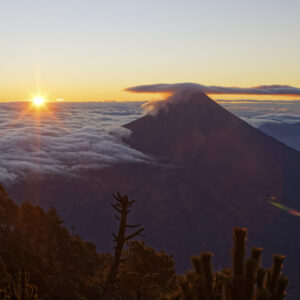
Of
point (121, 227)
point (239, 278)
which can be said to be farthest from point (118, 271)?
point (239, 278)

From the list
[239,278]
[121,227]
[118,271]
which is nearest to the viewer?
[239,278]

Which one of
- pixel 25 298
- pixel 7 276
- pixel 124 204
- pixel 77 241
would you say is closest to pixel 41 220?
pixel 77 241

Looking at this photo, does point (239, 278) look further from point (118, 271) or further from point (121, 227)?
point (118, 271)

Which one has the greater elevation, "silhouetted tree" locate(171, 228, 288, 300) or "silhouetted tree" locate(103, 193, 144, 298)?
"silhouetted tree" locate(171, 228, 288, 300)

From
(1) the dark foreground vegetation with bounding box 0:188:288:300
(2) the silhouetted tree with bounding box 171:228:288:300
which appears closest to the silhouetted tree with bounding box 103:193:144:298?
(1) the dark foreground vegetation with bounding box 0:188:288:300

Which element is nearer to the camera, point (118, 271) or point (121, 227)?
point (121, 227)

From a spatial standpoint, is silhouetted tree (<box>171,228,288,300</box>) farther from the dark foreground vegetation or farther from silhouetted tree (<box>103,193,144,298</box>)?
silhouetted tree (<box>103,193,144,298</box>)

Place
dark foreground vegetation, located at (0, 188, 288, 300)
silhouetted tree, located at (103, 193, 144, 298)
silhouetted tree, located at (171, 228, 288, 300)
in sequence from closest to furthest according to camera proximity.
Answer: silhouetted tree, located at (171, 228, 288, 300) → dark foreground vegetation, located at (0, 188, 288, 300) → silhouetted tree, located at (103, 193, 144, 298)

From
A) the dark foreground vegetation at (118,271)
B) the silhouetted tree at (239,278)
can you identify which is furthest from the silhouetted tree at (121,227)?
the silhouetted tree at (239,278)

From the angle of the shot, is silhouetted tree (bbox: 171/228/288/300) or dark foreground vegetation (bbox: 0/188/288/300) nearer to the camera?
silhouetted tree (bbox: 171/228/288/300)
